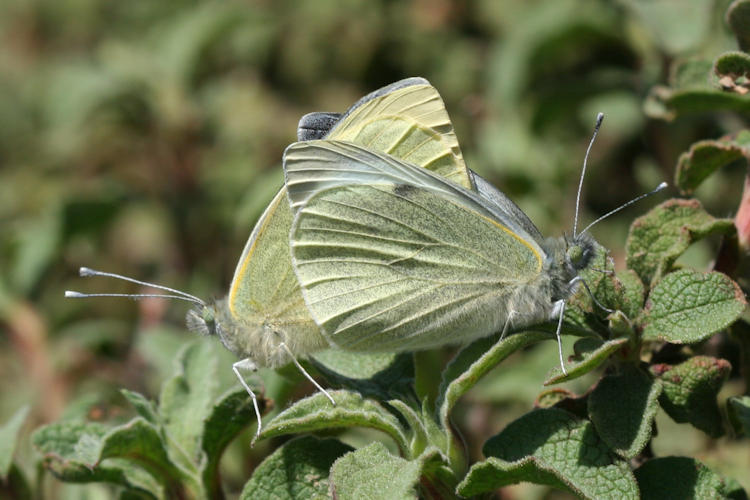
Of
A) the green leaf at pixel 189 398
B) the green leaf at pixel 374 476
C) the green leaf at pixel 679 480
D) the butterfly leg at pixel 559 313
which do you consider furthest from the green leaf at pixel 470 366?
the green leaf at pixel 189 398

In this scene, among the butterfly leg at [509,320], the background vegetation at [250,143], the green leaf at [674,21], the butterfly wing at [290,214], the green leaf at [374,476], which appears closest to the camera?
the green leaf at [374,476]

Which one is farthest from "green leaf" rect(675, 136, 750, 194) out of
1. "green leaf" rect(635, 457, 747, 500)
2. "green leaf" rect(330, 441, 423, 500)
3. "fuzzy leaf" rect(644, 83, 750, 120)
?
"green leaf" rect(330, 441, 423, 500)

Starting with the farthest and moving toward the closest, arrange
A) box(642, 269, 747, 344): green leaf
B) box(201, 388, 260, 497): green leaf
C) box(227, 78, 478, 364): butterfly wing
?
box(227, 78, 478, 364): butterfly wing → box(201, 388, 260, 497): green leaf → box(642, 269, 747, 344): green leaf

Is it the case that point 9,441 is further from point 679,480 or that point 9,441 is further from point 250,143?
point 250,143

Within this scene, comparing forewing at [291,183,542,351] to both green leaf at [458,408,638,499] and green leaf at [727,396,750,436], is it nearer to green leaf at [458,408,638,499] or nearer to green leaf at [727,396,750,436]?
green leaf at [458,408,638,499]

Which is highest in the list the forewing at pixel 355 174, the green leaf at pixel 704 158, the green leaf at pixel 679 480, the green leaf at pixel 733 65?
the green leaf at pixel 733 65

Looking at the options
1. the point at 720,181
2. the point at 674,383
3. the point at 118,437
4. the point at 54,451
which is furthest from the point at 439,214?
the point at 720,181

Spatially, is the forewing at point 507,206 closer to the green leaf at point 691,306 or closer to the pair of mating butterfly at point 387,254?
the pair of mating butterfly at point 387,254

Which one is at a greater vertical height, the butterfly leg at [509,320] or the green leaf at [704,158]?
the green leaf at [704,158]
